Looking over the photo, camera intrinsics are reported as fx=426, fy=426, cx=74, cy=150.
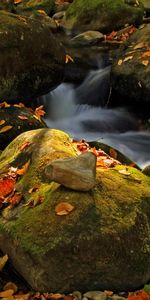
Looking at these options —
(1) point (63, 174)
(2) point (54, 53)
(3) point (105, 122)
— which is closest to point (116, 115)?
(3) point (105, 122)

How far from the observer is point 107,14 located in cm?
1507

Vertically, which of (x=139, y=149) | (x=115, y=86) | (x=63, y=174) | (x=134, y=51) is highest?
(x=63, y=174)

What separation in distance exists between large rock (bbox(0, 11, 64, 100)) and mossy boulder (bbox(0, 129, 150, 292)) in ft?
13.5

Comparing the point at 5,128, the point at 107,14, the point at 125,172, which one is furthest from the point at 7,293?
the point at 107,14

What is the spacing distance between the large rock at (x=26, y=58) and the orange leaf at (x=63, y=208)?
4432mm

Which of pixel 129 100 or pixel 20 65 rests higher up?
pixel 20 65

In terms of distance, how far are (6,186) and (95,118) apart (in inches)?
213

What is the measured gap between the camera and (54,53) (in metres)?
8.96

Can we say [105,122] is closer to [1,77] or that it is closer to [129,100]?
[129,100]

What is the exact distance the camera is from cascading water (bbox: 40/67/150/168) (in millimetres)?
8898

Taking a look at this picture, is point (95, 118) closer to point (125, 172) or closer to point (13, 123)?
point (13, 123)

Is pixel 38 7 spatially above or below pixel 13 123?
below

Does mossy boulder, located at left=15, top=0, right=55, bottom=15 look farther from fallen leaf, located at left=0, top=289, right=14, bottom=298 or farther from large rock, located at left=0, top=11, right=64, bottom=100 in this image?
fallen leaf, located at left=0, top=289, right=14, bottom=298

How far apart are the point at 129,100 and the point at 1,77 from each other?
3.23m
